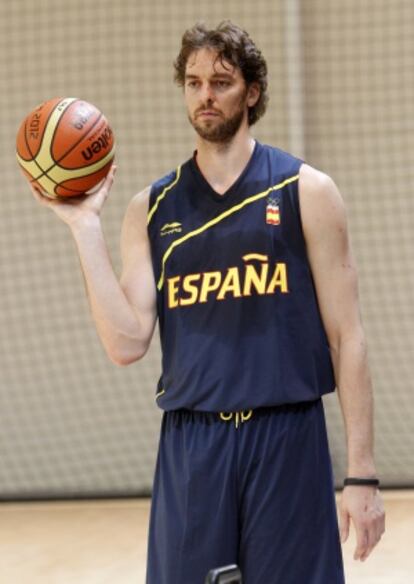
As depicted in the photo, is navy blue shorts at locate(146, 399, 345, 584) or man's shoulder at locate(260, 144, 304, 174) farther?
man's shoulder at locate(260, 144, 304, 174)

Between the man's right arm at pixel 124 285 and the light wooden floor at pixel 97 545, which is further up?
the man's right arm at pixel 124 285

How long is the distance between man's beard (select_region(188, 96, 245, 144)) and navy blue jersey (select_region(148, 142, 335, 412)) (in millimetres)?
93

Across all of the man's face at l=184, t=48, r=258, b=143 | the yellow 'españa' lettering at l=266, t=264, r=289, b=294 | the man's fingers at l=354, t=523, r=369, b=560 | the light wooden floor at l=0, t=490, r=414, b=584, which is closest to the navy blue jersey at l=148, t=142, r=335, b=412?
the yellow 'españa' lettering at l=266, t=264, r=289, b=294

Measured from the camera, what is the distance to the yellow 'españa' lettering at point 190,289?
2375 mm

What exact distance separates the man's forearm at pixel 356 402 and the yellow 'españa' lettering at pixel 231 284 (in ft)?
0.81

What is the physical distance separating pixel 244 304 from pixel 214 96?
431 millimetres

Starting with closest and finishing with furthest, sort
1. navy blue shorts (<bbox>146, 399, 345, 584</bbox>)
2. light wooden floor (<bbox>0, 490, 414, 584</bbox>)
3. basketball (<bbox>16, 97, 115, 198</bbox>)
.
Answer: navy blue shorts (<bbox>146, 399, 345, 584</bbox>)
basketball (<bbox>16, 97, 115, 198</bbox>)
light wooden floor (<bbox>0, 490, 414, 584</bbox>)

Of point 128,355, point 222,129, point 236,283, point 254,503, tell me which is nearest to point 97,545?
point 128,355

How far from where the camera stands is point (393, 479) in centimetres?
601

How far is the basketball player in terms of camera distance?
7.57 feet

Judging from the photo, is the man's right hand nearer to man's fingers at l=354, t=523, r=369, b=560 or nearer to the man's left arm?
the man's left arm

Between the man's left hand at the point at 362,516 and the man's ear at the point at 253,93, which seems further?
the man's ear at the point at 253,93

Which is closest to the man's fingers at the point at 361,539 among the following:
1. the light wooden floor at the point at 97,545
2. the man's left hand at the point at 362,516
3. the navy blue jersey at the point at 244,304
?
the man's left hand at the point at 362,516

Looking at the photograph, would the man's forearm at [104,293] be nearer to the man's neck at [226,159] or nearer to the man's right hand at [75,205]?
the man's right hand at [75,205]
